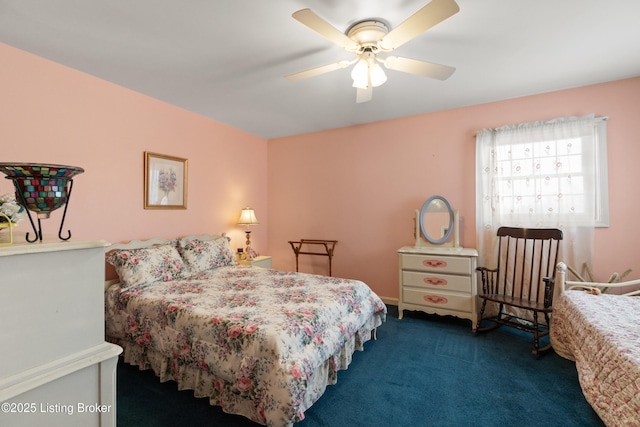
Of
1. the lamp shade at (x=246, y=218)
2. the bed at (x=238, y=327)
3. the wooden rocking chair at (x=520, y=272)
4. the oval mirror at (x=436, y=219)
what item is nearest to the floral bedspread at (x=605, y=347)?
the wooden rocking chair at (x=520, y=272)

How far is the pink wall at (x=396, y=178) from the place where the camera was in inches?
107

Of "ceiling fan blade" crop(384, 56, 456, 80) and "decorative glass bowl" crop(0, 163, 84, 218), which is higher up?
"ceiling fan blade" crop(384, 56, 456, 80)

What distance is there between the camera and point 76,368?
931mm

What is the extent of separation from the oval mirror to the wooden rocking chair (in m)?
0.55

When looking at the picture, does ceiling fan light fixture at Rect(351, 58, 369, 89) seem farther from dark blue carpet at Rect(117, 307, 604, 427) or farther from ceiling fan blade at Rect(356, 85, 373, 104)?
dark blue carpet at Rect(117, 307, 604, 427)

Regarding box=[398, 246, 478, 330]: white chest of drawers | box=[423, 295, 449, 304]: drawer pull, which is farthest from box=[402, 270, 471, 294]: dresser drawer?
box=[423, 295, 449, 304]: drawer pull

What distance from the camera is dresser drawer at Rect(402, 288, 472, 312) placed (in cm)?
A: 301

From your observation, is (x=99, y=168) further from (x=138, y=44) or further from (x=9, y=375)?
(x=9, y=375)

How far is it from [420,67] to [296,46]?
36.5 inches

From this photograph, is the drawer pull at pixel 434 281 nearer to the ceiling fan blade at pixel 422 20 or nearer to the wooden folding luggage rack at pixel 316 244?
the wooden folding luggage rack at pixel 316 244

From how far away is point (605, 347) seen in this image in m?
1.56

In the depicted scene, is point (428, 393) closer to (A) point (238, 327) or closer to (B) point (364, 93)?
(A) point (238, 327)

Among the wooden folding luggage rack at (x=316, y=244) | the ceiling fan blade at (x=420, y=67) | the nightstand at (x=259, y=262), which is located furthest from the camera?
the wooden folding luggage rack at (x=316, y=244)

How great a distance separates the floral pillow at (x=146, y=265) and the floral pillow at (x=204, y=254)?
13 centimetres
